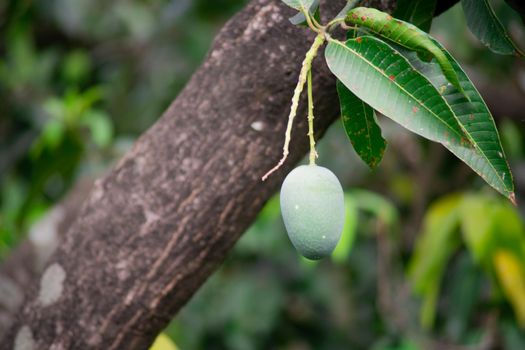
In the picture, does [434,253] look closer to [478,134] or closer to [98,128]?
[98,128]

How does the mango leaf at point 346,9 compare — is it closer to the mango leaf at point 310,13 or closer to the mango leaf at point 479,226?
the mango leaf at point 310,13

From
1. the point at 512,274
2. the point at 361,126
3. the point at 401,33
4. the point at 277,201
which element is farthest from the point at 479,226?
the point at 401,33

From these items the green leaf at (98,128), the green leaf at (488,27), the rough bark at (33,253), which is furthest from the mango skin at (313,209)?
the green leaf at (98,128)

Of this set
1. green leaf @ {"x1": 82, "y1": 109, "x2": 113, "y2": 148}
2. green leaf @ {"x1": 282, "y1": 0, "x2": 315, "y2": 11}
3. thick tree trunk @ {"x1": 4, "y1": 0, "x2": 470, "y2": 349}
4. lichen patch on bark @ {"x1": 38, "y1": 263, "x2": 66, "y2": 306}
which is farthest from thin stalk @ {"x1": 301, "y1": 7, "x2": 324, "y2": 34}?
green leaf @ {"x1": 82, "y1": 109, "x2": 113, "y2": 148}

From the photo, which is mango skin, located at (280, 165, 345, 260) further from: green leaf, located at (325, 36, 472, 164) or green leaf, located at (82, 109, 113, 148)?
green leaf, located at (82, 109, 113, 148)

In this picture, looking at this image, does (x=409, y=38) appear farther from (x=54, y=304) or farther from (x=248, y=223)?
(x=54, y=304)

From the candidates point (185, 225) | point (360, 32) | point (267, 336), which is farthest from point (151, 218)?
point (267, 336)
